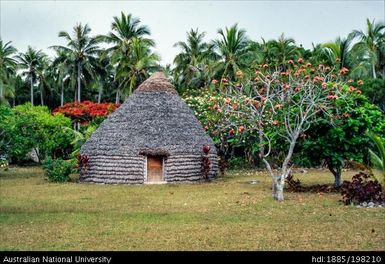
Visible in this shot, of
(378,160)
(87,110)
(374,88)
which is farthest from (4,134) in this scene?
(374,88)

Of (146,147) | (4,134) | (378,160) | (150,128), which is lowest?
(378,160)

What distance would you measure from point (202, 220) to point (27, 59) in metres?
46.0

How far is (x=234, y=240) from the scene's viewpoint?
10.9 m

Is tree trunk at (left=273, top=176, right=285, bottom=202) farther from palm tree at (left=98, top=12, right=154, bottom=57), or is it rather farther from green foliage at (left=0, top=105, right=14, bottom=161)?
palm tree at (left=98, top=12, right=154, bottom=57)

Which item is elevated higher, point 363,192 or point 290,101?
point 290,101

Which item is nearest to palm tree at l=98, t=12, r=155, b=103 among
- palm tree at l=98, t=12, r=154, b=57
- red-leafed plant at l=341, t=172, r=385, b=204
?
palm tree at l=98, t=12, r=154, b=57

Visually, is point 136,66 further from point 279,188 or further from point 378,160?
point 378,160

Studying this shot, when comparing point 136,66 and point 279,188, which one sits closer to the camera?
point 279,188

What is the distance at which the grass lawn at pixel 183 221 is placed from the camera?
10.6m

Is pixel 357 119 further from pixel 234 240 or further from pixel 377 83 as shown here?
pixel 377 83

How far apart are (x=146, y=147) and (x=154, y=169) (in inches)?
52.2

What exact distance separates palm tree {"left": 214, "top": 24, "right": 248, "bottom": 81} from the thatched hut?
15.6 meters

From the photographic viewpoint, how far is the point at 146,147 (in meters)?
25.2

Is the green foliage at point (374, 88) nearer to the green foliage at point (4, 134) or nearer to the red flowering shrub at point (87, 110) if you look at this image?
the red flowering shrub at point (87, 110)
